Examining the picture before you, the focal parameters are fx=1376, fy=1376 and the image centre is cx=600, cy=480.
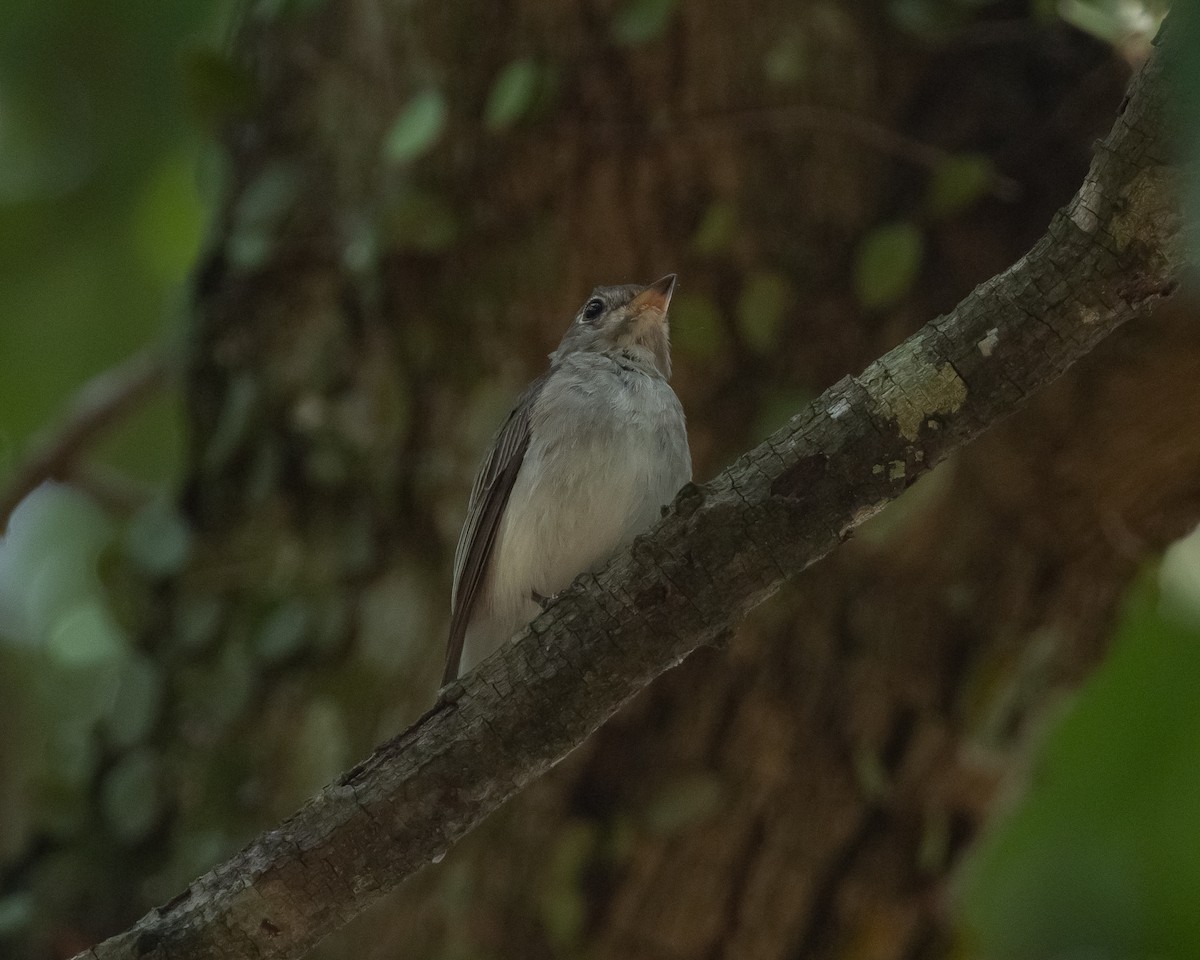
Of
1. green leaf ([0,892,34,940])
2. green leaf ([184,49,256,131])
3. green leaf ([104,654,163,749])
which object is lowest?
green leaf ([0,892,34,940])

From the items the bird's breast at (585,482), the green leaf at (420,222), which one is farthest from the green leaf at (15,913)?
the green leaf at (420,222)

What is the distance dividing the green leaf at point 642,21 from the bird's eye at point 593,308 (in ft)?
2.81

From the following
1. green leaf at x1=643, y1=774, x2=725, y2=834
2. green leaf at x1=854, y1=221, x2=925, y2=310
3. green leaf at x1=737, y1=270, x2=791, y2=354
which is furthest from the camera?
green leaf at x1=737, y1=270, x2=791, y2=354

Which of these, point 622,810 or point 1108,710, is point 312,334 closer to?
point 622,810

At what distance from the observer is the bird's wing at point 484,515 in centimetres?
412

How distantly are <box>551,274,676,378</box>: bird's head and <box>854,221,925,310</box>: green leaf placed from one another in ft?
2.11

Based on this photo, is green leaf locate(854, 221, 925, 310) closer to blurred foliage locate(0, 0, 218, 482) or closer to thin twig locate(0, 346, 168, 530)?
blurred foliage locate(0, 0, 218, 482)

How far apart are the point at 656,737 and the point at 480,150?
2.02 m

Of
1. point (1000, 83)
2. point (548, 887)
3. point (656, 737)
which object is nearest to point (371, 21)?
point (1000, 83)

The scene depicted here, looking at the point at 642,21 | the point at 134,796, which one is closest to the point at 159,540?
the point at 134,796

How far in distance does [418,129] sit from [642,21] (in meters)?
0.77

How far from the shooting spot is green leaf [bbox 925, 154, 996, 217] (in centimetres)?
422

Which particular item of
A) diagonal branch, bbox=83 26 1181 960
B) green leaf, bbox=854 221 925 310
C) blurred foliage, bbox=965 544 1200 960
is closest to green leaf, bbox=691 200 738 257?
green leaf, bbox=854 221 925 310

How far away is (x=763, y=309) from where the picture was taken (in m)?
4.33
